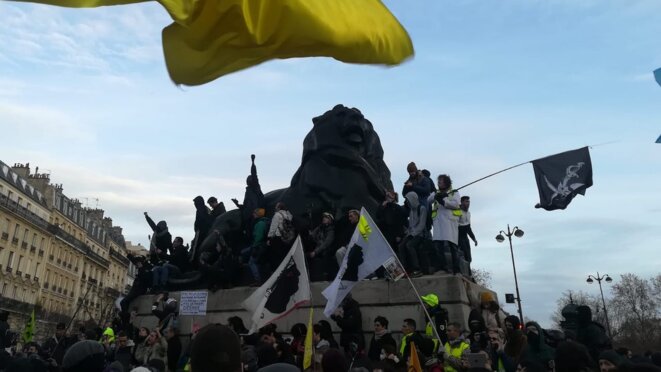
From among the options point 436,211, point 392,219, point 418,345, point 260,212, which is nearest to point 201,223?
point 260,212

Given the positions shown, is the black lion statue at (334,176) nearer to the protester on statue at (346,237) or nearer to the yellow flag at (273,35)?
the protester on statue at (346,237)

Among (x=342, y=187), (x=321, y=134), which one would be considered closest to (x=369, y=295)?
(x=342, y=187)

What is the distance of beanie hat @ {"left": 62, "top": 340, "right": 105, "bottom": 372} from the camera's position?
362 cm

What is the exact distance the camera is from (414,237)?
10984 mm

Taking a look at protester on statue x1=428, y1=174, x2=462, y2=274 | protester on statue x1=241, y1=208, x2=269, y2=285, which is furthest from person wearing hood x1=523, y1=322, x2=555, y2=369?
protester on statue x1=241, y1=208, x2=269, y2=285

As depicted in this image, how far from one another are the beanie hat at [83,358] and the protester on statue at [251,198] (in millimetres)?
10451

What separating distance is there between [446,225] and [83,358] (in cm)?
791

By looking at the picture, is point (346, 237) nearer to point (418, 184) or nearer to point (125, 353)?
point (418, 184)

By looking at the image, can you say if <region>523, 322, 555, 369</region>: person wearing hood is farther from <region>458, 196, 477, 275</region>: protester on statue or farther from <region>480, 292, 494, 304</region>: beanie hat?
<region>458, 196, 477, 275</region>: protester on statue

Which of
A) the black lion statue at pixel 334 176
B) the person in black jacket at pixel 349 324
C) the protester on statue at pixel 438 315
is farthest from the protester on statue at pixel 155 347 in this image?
the black lion statue at pixel 334 176

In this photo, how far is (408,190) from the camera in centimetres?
1158

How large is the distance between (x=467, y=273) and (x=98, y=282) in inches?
3139

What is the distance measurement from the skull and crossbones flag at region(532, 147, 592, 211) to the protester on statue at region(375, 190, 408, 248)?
2823mm

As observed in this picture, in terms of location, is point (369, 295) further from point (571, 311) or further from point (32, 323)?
point (32, 323)
